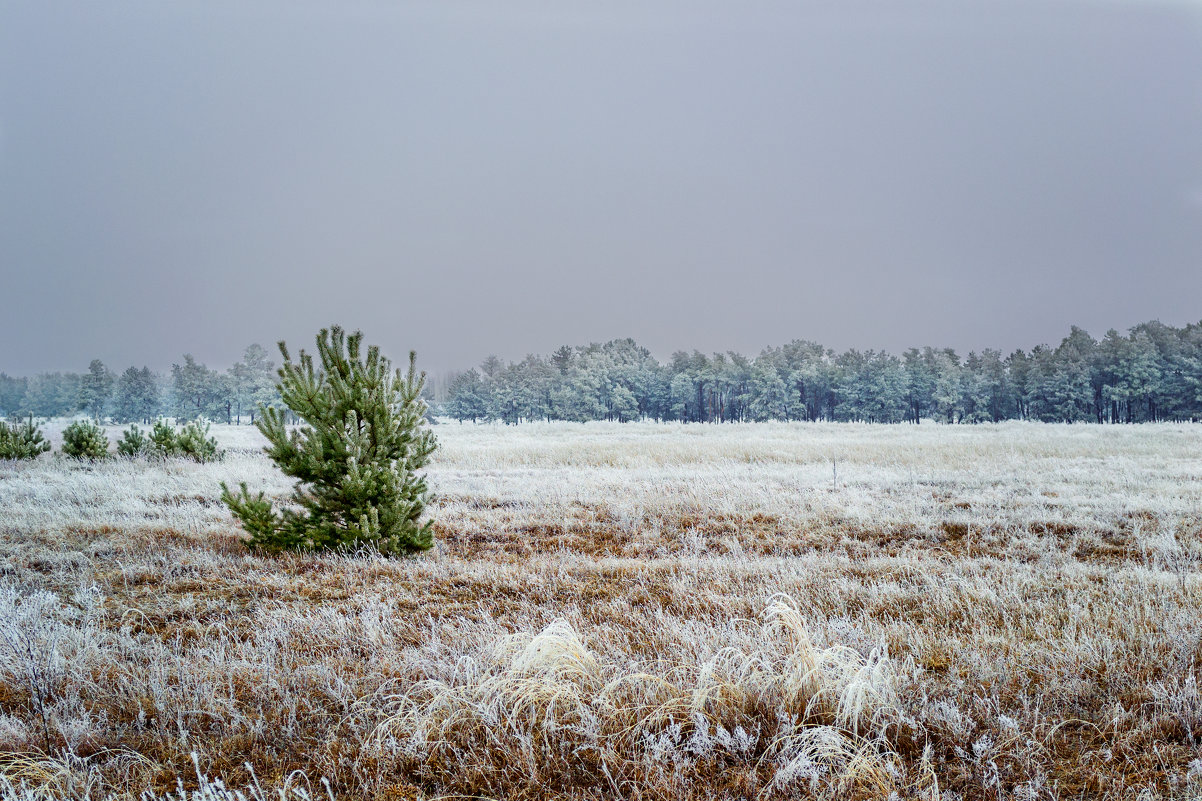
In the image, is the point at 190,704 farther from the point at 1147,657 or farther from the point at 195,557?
the point at 1147,657

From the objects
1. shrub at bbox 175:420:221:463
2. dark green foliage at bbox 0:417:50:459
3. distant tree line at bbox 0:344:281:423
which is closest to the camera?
dark green foliage at bbox 0:417:50:459

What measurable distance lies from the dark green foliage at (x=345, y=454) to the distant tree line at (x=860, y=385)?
73.6 metres

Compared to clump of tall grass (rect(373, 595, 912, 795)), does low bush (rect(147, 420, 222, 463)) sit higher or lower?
higher

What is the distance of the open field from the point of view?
293 cm

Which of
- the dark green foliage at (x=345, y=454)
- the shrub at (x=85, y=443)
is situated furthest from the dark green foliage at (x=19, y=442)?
the dark green foliage at (x=345, y=454)

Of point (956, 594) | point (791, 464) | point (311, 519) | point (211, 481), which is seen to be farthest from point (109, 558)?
point (791, 464)

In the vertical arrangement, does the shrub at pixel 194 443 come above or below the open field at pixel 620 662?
above

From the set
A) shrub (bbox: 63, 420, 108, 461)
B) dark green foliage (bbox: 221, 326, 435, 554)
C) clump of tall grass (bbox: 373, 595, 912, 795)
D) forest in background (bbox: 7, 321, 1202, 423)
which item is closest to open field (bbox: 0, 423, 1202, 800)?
clump of tall grass (bbox: 373, 595, 912, 795)

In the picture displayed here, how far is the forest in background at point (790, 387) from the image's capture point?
71.4 metres

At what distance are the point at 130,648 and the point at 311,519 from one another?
362cm

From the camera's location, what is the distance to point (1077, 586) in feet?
20.6

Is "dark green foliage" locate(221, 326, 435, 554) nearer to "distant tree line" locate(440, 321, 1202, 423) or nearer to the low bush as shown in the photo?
the low bush

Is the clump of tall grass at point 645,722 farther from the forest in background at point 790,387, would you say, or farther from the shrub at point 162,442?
the forest in background at point 790,387

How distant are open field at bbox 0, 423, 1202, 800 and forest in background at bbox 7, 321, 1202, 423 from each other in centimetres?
7283
